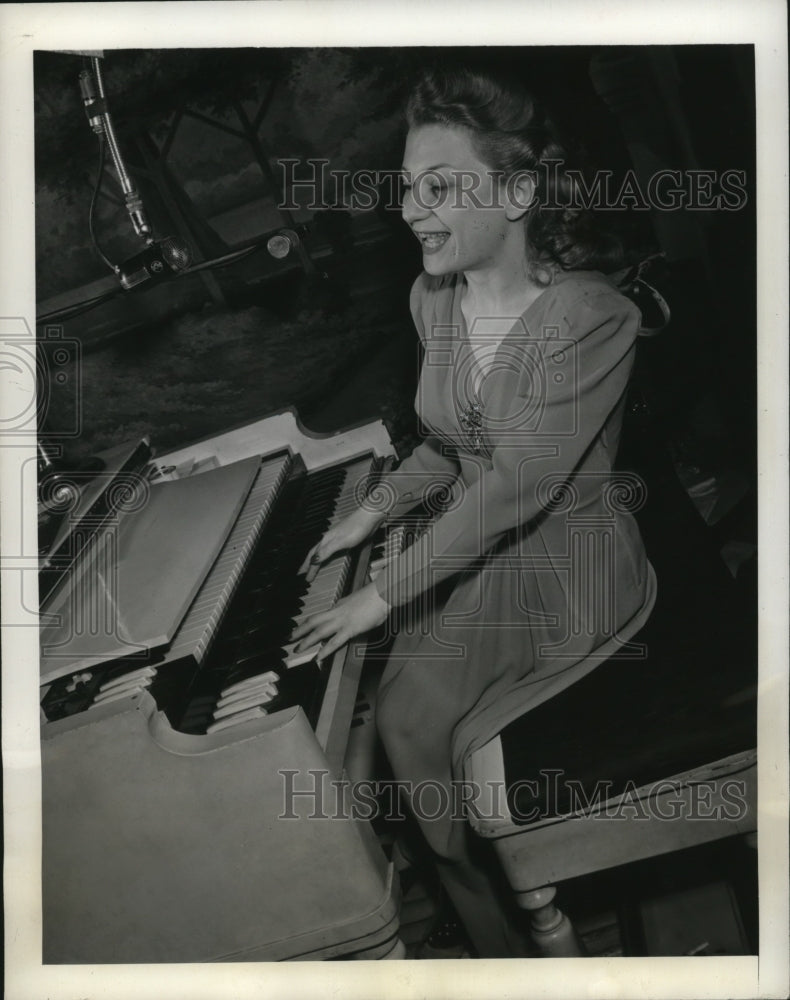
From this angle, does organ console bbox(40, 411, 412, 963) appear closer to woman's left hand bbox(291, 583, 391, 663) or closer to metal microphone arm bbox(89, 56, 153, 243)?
woman's left hand bbox(291, 583, 391, 663)

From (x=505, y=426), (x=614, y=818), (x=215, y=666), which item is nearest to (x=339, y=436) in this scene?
(x=505, y=426)

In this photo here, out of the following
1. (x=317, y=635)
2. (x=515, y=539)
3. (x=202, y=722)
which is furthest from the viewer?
(x=515, y=539)

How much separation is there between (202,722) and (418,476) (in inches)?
28.6

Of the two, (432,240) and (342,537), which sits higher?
(432,240)

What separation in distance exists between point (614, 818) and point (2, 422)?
157cm

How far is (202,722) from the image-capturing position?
6.78 feet

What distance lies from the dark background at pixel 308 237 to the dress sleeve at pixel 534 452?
10 cm

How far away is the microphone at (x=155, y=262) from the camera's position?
235 centimetres

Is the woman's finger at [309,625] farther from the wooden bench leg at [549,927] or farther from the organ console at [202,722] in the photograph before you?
the wooden bench leg at [549,927]

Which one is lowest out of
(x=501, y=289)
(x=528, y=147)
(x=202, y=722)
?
(x=202, y=722)

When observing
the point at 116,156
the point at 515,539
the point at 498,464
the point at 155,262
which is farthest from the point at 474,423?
the point at 116,156

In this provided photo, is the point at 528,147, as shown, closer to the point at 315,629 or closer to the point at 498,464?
the point at 498,464

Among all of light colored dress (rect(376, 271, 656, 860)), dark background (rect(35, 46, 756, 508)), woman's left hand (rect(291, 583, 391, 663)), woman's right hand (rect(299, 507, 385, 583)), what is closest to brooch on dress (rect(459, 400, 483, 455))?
light colored dress (rect(376, 271, 656, 860))

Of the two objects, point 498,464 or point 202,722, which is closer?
point 202,722
